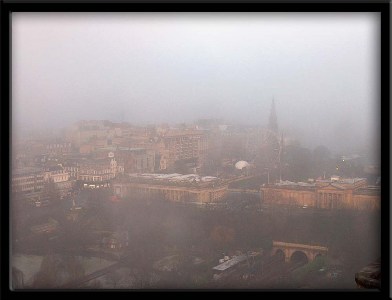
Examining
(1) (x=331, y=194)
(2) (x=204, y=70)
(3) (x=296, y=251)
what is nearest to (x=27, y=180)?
(2) (x=204, y=70)

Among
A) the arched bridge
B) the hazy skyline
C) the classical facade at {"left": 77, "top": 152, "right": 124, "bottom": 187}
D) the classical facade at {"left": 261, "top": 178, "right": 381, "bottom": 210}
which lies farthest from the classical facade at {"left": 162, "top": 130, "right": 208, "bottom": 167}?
the arched bridge

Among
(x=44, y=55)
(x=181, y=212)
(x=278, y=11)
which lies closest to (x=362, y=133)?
(x=278, y=11)

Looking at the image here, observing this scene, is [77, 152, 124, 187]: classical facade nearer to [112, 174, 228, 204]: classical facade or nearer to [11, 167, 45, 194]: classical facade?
[112, 174, 228, 204]: classical facade

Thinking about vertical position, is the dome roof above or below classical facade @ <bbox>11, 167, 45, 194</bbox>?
above

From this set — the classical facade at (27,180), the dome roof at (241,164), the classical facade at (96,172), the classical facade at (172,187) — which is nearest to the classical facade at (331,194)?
the dome roof at (241,164)

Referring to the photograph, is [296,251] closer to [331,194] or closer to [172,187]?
[331,194]
